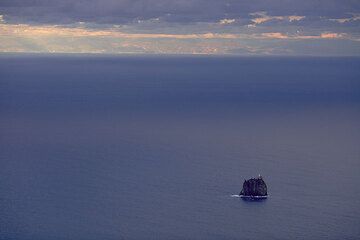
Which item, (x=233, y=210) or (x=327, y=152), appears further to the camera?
(x=327, y=152)

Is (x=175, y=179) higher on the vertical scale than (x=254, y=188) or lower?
higher

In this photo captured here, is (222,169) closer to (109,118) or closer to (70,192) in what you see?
(70,192)

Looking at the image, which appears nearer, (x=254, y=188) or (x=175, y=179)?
(x=254, y=188)

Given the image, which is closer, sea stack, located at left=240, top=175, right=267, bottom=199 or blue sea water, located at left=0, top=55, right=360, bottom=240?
blue sea water, located at left=0, top=55, right=360, bottom=240

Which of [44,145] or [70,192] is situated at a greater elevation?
[44,145]

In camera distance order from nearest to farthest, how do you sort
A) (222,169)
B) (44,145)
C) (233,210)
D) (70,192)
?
(233,210)
(70,192)
(222,169)
(44,145)

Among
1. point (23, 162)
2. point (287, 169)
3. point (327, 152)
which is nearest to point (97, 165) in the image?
point (23, 162)

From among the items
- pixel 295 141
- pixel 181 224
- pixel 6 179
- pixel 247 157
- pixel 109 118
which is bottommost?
pixel 181 224

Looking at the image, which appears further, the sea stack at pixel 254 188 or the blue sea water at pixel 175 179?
the sea stack at pixel 254 188
